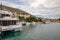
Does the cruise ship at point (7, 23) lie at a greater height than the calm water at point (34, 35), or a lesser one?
greater

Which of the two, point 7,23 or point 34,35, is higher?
point 7,23

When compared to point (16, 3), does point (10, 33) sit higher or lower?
lower

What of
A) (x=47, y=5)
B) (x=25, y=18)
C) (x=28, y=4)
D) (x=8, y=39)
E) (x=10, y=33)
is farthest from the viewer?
(x=25, y=18)

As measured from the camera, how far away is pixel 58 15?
5242mm

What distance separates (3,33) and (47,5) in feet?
7.09

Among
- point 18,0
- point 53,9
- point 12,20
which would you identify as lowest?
point 12,20

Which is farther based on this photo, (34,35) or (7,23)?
(7,23)

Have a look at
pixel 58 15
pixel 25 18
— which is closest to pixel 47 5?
pixel 58 15

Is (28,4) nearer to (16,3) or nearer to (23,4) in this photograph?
(23,4)

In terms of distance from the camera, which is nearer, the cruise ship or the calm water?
the calm water

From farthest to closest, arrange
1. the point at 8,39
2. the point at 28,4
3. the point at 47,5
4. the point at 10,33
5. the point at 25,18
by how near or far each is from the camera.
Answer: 1. the point at 25,18
2. the point at 10,33
3. the point at 28,4
4. the point at 47,5
5. the point at 8,39

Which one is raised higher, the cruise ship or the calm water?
the cruise ship

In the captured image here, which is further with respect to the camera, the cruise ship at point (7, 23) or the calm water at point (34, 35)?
the cruise ship at point (7, 23)

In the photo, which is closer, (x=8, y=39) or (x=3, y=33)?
(x=8, y=39)
